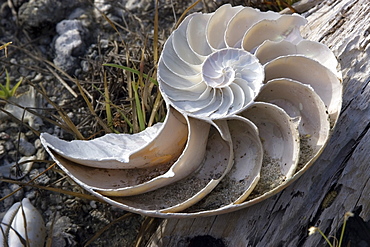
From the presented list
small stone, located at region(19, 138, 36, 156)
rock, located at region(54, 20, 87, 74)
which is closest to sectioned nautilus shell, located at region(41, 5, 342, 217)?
small stone, located at region(19, 138, 36, 156)

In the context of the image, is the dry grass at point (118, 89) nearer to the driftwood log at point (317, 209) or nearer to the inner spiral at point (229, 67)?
the driftwood log at point (317, 209)

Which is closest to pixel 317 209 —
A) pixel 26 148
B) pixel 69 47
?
pixel 26 148

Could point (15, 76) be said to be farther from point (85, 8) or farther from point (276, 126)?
point (276, 126)

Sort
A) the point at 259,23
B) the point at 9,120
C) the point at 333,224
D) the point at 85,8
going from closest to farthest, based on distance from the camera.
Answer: the point at 333,224 → the point at 259,23 → the point at 9,120 → the point at 85,8

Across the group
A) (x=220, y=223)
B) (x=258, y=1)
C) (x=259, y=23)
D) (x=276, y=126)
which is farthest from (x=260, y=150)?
(x=258, y=1)

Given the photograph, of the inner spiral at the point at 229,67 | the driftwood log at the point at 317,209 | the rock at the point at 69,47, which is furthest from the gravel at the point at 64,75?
the inner spiral at the point at 229,67

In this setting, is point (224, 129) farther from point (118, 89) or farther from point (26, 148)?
point (26, 148)

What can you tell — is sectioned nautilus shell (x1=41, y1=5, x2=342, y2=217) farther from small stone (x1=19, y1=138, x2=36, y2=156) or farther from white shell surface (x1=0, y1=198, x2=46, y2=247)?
small stone (x1=19, y1=138, x2=36, y2=156)
